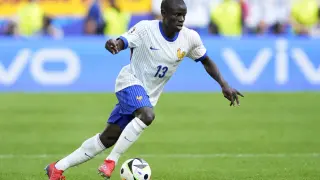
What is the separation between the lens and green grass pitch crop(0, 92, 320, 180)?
1055 centimetres

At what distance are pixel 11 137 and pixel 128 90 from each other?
542 centimetres

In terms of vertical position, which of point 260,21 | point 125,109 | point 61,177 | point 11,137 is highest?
point 125,109

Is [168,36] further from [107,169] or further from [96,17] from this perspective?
[96,17]

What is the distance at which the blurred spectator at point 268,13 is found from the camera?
2769cm

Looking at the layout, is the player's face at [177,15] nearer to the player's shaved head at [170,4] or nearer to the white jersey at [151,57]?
the player's shaved head at [170,4]

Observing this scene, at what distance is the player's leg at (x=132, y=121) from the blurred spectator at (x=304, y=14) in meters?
17.6

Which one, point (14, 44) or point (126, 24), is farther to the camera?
point (126, 24)

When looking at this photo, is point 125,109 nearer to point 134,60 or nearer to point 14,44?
point 134,60

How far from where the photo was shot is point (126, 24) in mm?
25938

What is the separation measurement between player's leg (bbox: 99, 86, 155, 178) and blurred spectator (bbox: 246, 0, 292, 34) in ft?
62.4

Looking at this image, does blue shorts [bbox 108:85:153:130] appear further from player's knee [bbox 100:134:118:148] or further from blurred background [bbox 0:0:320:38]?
blurred background [bbox 0:0:320:38]

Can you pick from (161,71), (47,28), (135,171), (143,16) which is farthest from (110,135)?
Result: (143,16)

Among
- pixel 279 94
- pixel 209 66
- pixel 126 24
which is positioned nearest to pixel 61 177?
pixel 209 66

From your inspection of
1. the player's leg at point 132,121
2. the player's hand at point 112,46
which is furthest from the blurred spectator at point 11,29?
the player's hand at point 112,46
